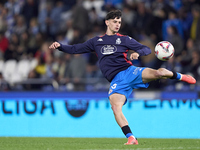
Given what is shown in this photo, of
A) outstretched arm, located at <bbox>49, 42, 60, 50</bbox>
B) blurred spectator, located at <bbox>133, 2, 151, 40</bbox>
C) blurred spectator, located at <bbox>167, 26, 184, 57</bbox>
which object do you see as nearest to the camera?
outstretched arm, located at <bbox>49, 42, 60, 50</bbox>

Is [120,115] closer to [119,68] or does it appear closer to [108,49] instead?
[119,68]

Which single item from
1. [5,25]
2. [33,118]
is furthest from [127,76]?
[5,25]

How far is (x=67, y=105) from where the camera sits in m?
11.3

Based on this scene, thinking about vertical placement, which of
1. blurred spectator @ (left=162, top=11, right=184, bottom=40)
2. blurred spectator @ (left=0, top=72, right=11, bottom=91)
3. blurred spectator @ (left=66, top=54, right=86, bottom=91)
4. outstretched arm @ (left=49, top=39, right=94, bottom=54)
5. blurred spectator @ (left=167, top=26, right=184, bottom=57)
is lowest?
blurred spectator @ (left=0, top=72, right=11, bottom=91)

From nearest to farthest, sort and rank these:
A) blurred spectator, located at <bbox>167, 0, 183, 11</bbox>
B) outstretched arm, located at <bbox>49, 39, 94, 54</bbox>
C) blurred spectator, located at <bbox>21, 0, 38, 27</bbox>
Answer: outstretched arm, located at <bbox>49, 39, 94, 54</bbox> → blurred spectator, located at <bbox>167, 0, 183, 11</bbox> → blurred spectator, located at <bbox>21, 0, 38, 27</bbox>

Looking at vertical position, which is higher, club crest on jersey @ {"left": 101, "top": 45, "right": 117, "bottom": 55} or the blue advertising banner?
club crest on jersey @ {"left": 101, "top": 45, "right": 117, "bottom": 55}

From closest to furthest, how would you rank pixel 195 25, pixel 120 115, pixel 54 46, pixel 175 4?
pixel 120 115 < pixel 54 46 < pixel 195 25 < pixel 175 4

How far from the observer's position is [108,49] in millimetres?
8633

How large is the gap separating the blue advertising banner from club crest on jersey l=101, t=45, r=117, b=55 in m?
2.66

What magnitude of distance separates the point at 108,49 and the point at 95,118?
2.93 m

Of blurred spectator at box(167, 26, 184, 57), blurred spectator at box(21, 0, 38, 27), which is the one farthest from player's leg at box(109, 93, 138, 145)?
blurred spectator at box(21, 0, 38, 27)

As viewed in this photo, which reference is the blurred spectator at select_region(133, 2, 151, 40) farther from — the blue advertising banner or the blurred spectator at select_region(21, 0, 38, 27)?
the blurred spectator at select_region(21, 0, 38, 27)

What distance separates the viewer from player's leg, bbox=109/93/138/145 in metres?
8.05

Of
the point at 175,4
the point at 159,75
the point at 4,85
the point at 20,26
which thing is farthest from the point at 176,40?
the point at 20,26
